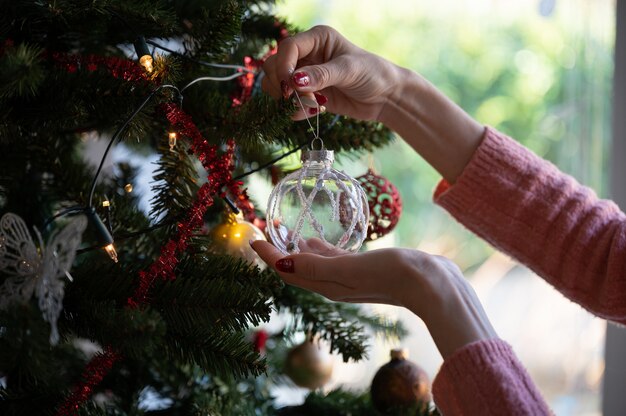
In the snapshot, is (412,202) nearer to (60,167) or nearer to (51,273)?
(60,167)

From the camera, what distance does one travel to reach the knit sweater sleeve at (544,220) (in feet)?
2.64

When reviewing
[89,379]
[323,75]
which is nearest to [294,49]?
[323,75]

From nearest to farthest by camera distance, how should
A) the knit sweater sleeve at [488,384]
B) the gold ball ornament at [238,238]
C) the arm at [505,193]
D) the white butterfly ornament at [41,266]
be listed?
the white butterfly ornament at [41,266] → the knit sweater sleeve at [488,384] → the gold ball ornament at [238,238] → the arm at [505,193]

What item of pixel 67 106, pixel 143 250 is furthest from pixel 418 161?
pixel 67 106

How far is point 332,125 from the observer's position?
0.75 metres

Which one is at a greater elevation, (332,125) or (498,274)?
(498,274)

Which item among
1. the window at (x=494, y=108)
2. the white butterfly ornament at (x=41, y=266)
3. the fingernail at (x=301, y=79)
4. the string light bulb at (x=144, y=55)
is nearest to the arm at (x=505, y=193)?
the fingernail at (x=301, y=79)

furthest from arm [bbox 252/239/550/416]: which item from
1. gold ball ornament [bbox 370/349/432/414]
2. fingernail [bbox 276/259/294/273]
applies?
gold ball ornament [bbox 370/349/432/414]

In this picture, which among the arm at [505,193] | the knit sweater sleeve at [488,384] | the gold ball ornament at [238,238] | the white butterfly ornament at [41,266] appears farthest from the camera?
the arm at [505,193]

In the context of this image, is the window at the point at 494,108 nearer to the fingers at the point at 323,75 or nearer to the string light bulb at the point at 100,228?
the fingers at the point at 323,75

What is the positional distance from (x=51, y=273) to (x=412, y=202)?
5.32 feet

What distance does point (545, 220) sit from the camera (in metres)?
0.84

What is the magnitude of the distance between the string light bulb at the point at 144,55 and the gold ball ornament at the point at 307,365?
0.51 m

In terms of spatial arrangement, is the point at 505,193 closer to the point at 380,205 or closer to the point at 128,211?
the point at 380,205
